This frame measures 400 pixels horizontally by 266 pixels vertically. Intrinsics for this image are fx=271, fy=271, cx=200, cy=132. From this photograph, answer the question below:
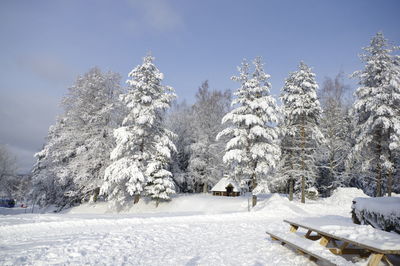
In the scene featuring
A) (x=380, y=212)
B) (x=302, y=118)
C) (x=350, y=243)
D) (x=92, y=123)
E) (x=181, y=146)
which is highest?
(x=302, y=118)

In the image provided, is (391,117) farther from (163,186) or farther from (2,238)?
(2,238)

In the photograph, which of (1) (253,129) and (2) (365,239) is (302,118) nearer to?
(1) (253,129)

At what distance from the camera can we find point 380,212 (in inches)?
257

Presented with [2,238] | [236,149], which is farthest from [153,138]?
[2,238]

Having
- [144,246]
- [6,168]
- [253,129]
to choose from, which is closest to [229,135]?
[253,129]

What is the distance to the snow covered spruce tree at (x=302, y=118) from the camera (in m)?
25.0

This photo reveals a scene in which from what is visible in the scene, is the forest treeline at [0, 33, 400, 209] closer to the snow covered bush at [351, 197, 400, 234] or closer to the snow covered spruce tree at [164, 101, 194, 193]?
the snow covered spruce tree at [164, 101, 194, 193]

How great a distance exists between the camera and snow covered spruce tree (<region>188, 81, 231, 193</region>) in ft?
114

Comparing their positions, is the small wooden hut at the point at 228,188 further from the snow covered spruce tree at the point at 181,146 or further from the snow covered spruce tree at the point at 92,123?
the snow covered spruce tree at the point at 92,123

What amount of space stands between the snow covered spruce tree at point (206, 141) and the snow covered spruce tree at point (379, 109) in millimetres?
16293

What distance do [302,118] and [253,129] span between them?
6311mm

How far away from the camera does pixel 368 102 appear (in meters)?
22.6

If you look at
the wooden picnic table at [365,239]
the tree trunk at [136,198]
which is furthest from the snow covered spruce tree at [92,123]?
the wooden picnic table at [365,239]

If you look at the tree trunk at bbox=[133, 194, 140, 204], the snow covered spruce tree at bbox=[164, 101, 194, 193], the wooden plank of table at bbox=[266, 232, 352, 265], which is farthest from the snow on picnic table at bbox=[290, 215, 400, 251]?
Result: the snow covered spruce tree at bbox=[164, 101, 194, 193]
